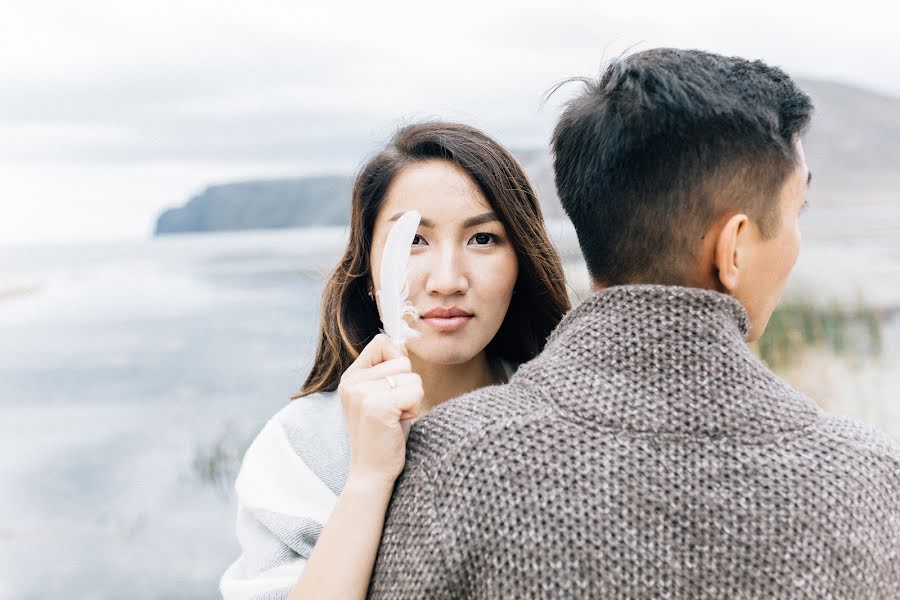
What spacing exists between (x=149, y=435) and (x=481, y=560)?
10611mm

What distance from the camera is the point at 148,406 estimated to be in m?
12.1

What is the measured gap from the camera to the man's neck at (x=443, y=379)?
2656 mm

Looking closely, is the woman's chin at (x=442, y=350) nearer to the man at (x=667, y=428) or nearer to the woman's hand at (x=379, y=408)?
the woman's hand at (x=379, y=408)

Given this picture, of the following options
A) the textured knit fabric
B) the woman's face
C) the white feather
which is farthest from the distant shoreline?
the white feather

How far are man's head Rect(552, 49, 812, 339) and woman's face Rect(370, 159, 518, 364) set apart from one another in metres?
0.86

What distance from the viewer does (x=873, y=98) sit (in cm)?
1493

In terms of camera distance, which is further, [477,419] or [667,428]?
[477,419]

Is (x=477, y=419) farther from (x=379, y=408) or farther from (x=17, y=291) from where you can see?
(x=17, y=291)

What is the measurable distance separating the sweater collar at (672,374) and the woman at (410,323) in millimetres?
367

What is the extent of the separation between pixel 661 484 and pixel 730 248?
38 cm

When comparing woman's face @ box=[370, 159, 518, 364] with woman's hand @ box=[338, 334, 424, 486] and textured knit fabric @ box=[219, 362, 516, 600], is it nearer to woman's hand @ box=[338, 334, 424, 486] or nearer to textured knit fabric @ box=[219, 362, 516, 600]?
textured knit fabric @ box=[219, 362, 516, 600]

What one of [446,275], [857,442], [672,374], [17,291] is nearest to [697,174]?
[672,374]

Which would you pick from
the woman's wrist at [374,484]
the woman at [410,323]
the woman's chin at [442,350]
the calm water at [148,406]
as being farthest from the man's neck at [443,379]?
the woman's wrist at [374,484]

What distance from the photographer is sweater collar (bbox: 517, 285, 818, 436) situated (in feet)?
4.22
